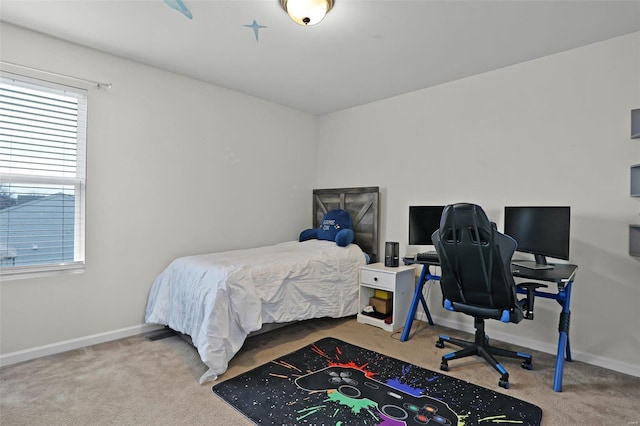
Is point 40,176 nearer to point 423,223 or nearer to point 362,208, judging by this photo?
point 362,208

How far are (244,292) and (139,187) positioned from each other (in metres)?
1.50

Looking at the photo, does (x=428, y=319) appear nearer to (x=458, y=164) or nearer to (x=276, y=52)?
(x=458, y=164)

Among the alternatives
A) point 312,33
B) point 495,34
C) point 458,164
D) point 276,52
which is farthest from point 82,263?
point 495,34

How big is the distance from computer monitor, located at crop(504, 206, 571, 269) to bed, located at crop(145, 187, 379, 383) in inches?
60.0

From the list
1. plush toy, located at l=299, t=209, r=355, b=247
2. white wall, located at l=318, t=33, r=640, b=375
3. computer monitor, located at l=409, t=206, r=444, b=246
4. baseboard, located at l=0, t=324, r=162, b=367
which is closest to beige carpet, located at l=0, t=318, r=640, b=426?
baseboard, located at l=0, t=324, r=162, b=367

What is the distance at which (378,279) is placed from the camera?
135 inches

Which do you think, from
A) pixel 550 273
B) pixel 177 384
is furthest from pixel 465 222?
pixel 177 384

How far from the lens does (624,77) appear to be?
2.59 meters

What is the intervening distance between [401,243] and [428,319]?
0.86 metres

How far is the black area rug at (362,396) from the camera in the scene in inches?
75.5

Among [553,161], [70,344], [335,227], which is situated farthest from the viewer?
[335,227]

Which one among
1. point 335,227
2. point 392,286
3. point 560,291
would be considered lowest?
point 392,286

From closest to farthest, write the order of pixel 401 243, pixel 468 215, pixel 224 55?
pixel 468 215, pixel 224 55, pixel 401 243

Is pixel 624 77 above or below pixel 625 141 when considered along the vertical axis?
above
